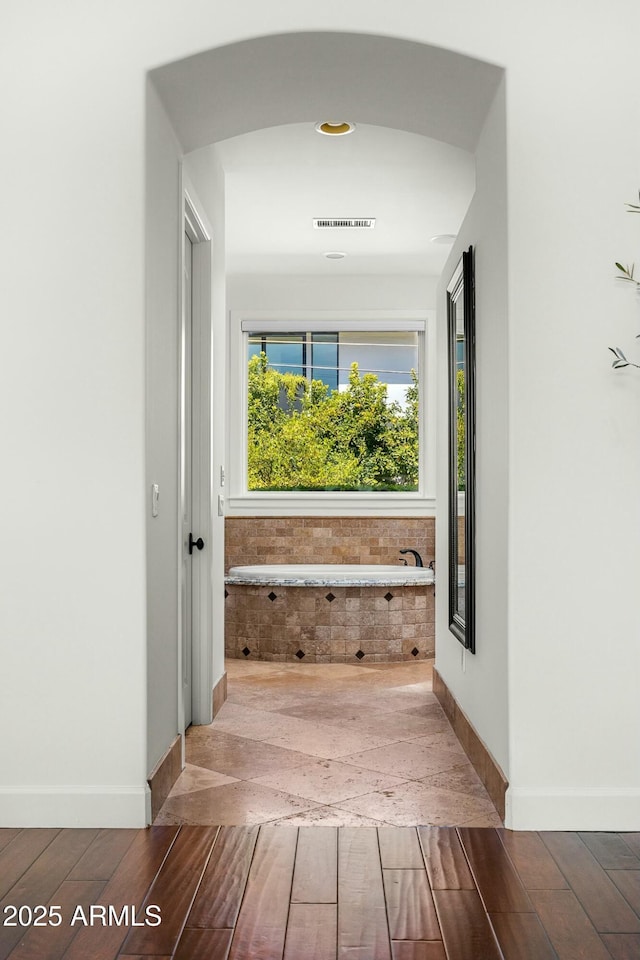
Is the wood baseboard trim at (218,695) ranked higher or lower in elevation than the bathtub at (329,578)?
lower

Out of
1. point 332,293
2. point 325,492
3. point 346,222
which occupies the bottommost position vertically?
point 325,492

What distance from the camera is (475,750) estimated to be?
136 inches

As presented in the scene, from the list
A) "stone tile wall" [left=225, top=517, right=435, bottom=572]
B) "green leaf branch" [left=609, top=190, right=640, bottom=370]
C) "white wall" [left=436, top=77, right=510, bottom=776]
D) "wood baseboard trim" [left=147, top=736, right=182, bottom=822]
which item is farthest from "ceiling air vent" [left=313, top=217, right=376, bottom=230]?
"wood baseboard trim" [left=147, top=736, right=182, bottom=822]

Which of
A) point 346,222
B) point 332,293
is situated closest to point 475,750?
point 346,222

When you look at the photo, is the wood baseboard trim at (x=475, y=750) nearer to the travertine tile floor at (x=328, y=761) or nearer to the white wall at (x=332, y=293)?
the travertine tile floor at (x=328, y=761)

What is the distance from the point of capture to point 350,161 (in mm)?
4711

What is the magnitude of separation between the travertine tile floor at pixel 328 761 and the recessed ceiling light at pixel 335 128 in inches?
111

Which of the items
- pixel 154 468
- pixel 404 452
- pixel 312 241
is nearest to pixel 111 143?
pixel 154 468

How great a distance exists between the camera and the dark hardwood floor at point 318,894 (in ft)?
6.59

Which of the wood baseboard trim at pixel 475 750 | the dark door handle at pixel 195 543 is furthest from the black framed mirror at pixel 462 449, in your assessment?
the dark door handle at pixel 195 543

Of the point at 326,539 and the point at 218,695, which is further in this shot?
the point at 326,539

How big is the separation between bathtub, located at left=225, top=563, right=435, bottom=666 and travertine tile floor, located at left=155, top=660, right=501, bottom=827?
660 millimetres

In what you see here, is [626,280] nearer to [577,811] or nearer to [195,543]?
[577,811]

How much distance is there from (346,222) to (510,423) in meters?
3.35
